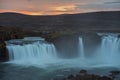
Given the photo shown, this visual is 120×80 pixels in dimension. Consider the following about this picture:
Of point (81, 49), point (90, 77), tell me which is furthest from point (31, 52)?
point (90, 77)

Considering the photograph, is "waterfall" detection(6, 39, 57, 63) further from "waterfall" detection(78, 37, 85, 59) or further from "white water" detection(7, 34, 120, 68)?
"waterfall" detection(78, 37, 85, 59)

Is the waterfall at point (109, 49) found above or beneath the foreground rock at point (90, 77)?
above

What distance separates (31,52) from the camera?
26703 millimetres

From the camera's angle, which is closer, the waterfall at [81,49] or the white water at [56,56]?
the white water at [56,56]

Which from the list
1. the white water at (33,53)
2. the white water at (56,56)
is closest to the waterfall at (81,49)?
the white water at (56,56)

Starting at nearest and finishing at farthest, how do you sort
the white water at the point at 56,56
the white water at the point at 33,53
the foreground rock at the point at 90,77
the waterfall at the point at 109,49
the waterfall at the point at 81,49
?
the foreground rock at the point at 90,77 → the white water at the point at 56,56 → the white water at the point at 33,53 → the waterfall at the point at 109,49 → the waterfall at the point at 81,49

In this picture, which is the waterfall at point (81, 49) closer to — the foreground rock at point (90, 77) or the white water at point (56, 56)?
the white water at point (56, 56)

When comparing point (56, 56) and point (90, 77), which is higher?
point (56, 56)

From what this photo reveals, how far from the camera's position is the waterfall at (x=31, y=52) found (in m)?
26.1

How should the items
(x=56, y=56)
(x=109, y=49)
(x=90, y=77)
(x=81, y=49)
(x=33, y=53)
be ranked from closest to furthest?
(x=90, y=77), (x=33, y=53), (x=56, y=56), (x=109, y=49), (x=81, y=49)

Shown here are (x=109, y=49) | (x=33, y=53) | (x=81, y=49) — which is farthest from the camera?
(x=81, y=49)

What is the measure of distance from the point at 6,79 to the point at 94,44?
11.1 m

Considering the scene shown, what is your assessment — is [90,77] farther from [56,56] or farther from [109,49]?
[109,49]

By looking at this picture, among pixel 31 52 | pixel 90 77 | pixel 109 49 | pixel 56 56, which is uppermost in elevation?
pixel 31 52
